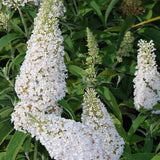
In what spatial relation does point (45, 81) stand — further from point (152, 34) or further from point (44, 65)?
point (152, 34)

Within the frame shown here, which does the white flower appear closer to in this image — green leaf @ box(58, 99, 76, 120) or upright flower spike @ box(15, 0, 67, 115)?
upright flower spike @ box(15, 0, 67, 115)

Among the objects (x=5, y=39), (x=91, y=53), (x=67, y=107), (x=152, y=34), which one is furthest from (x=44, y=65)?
(x=152, y=34)

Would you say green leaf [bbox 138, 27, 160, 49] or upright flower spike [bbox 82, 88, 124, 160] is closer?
upright flower spike [bbox 82, 88, 124, 160]

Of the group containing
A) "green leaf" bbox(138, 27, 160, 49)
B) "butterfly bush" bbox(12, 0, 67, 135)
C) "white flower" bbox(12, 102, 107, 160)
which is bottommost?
"green leaf" bbox(138, 27, 160, 49)

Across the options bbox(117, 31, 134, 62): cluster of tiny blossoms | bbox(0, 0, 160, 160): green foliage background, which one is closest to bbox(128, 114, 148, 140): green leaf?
bbox(0, 0, 160, 160): green foliage background

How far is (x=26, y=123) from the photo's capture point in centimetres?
388

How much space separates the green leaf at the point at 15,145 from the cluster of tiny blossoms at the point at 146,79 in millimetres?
1312

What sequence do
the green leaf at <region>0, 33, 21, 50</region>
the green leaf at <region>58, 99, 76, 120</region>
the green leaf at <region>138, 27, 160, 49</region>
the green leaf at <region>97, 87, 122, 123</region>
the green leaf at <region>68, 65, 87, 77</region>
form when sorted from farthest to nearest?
1. the green leaf at <region>138, 27, 160, 49</region>
2. the green leaf at <region>0, 33, 21, 50</region>
3. the green leaf at <region>68, 65, 87, 77</region>
4. the green leaf at <region>97, 87, 122, 123</region>
5. the green leaf at <region>58, 99, 76, 120</region>

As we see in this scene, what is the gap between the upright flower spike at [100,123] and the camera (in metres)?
3.68

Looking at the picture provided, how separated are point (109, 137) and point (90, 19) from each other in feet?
9.99

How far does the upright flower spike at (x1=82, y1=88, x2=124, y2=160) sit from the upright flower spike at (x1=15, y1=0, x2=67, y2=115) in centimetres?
38

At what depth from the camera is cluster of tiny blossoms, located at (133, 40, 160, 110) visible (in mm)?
4469

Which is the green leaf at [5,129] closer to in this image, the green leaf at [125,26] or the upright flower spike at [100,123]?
the upright flower spike at [100,123]

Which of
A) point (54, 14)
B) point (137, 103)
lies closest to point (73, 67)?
point (137, 103)
